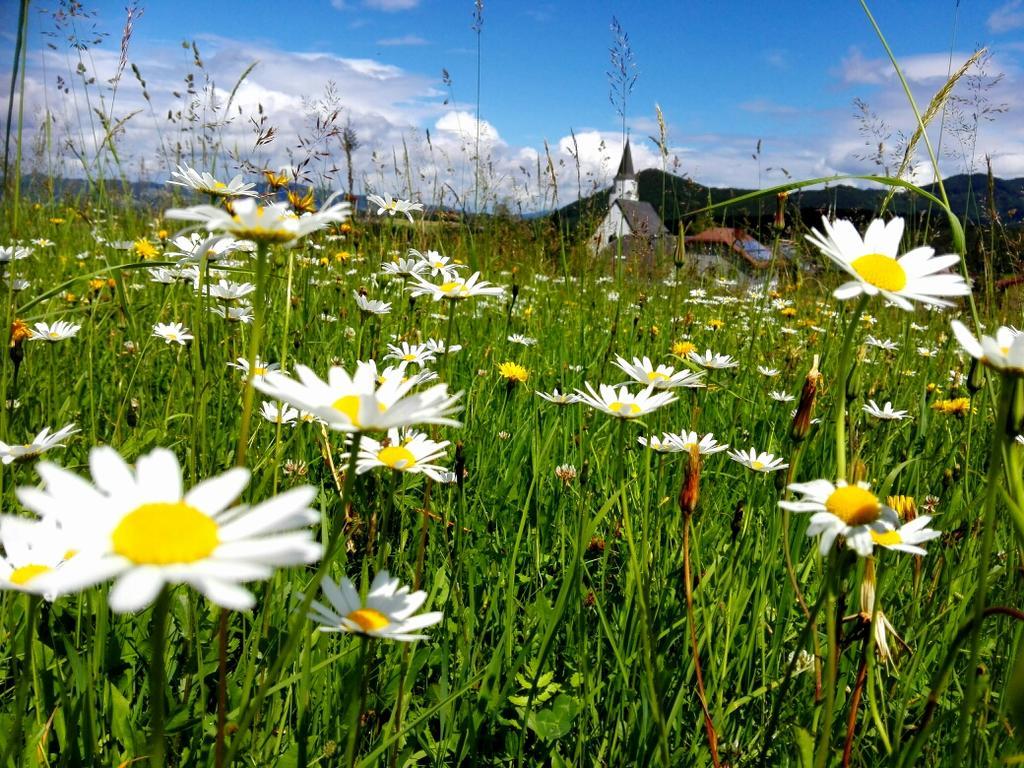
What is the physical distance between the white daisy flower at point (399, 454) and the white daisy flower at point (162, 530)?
0.41 m

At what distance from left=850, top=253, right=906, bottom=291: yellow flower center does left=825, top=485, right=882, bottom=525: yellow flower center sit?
26 cm

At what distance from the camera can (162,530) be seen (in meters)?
0.49

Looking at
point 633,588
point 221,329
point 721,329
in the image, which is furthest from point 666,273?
point 633,588

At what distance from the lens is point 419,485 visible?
2.00 metres

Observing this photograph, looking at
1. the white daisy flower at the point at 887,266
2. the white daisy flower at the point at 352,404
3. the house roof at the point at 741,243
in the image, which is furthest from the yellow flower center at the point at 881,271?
the house roof at the point at 741,243

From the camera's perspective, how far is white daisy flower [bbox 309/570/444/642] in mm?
717

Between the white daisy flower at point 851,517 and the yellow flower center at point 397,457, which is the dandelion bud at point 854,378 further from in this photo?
the yellow flower center at point 397,457

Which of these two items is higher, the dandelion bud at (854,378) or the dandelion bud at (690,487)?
the dandelion bud at (854,378)

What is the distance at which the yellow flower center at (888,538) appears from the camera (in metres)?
0.88

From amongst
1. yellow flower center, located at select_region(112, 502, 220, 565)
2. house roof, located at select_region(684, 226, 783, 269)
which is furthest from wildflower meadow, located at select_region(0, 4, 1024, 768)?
house roof, located at select_region(684, 226, 783, 269)

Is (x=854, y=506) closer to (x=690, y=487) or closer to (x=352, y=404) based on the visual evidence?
(x=690, y=487)

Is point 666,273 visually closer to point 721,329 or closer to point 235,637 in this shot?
point 721,329

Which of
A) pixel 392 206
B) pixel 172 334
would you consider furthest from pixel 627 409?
pixel 392 206

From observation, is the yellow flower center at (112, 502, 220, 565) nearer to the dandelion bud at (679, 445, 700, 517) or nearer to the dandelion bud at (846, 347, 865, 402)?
the dandelion bud at (679, 445, 700, 517)
